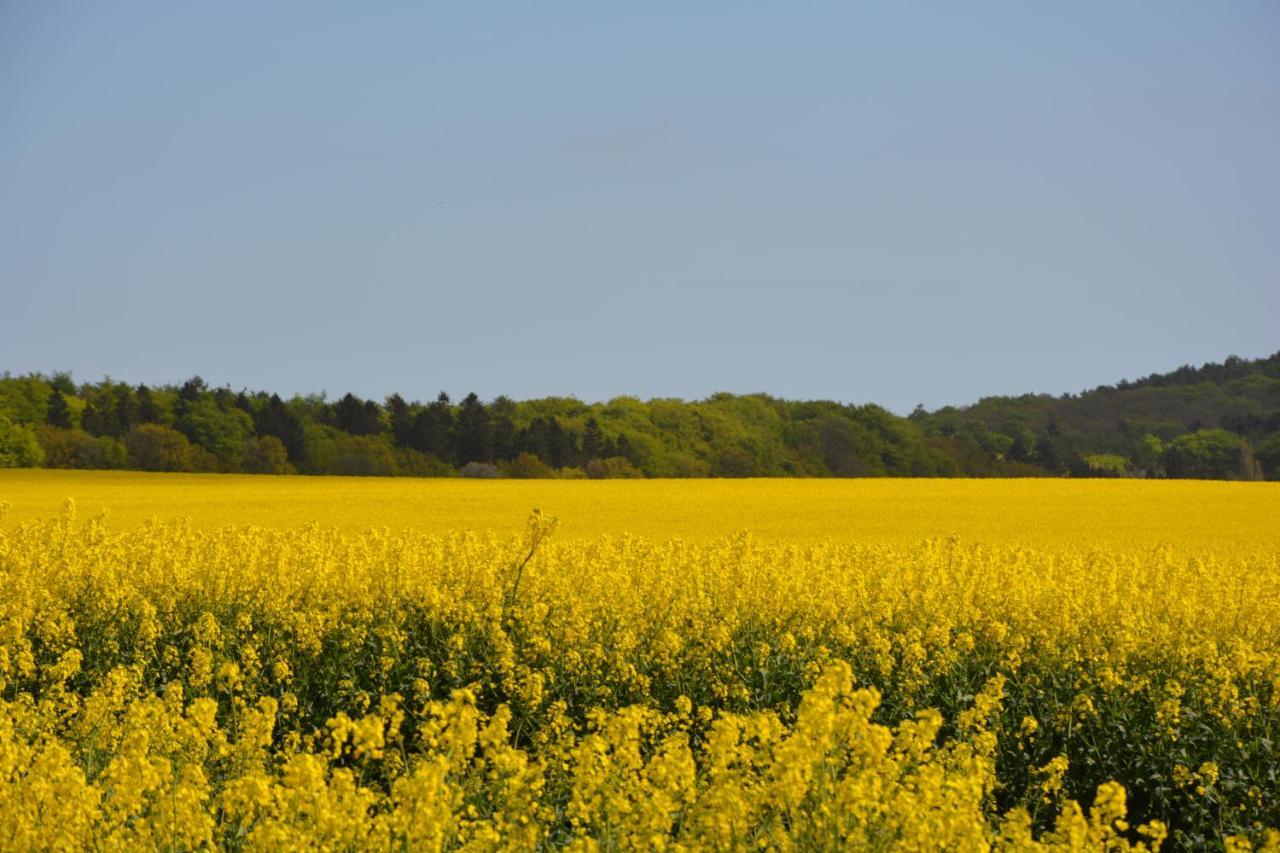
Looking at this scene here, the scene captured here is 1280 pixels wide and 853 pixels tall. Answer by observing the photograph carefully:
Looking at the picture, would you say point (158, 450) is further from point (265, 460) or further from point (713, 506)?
point (713, 506)

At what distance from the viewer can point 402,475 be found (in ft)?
143

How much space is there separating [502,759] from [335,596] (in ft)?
21.2

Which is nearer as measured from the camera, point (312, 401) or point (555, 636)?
point (555, 636)

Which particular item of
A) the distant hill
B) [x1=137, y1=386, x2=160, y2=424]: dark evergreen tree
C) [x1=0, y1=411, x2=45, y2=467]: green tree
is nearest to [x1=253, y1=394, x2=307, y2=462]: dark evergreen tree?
[x1=137, y1=386, x2=160, y2=424]: dark evergreen tree

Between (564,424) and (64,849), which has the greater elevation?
(564,424)

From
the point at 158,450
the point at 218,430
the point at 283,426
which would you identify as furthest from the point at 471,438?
the point at 158,450

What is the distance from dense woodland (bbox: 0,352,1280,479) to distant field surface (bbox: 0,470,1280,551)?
3.58m

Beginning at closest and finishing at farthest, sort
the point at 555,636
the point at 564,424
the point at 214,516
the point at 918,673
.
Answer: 1. the point at 918,673
2. the point at 555,636
3. the point at 214,516
4. the point at 564,424

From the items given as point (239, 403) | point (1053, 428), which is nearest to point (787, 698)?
point (239, 403)

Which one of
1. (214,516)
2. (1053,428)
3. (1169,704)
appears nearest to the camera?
(1169,704)

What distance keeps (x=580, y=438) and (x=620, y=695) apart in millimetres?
→ 36967

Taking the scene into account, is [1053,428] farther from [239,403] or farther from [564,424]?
[239,403]

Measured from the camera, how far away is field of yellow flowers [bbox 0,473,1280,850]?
488 cm

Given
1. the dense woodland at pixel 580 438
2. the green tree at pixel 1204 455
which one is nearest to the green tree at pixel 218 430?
the dense woodland at pixel 580 438
